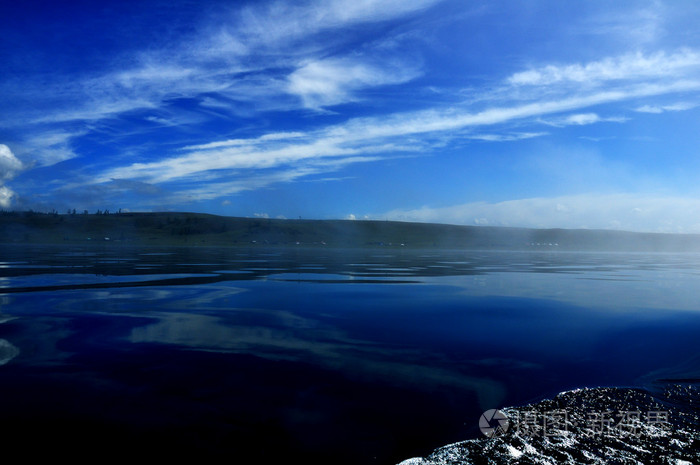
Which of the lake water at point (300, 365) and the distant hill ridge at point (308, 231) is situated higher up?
the distant hill ridge at point (308, 231)

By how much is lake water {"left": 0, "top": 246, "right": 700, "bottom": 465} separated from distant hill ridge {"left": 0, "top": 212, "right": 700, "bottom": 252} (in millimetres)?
123333

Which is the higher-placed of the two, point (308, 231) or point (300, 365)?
point (308, 231)

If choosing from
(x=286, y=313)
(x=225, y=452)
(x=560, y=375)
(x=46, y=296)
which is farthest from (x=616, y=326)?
(x=46, y=296)

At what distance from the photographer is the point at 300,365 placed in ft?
26.8

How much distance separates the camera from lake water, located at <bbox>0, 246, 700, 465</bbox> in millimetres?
5312

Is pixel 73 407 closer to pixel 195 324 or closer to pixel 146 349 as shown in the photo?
pixel 146 349

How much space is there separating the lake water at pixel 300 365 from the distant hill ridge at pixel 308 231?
405ft

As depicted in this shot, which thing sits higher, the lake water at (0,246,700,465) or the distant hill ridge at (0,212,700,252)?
the distant hill ridge at (0,212,700,252)

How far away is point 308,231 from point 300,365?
161 metres

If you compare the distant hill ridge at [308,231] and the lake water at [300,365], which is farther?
the distant hill ridge at [308,231]

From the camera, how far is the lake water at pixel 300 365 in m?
5.31

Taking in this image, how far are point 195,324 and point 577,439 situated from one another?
9.23 m

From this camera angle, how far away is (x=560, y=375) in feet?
25.3

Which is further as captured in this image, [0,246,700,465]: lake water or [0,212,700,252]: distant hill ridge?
[0,212,700,252]: distant hill ridge
